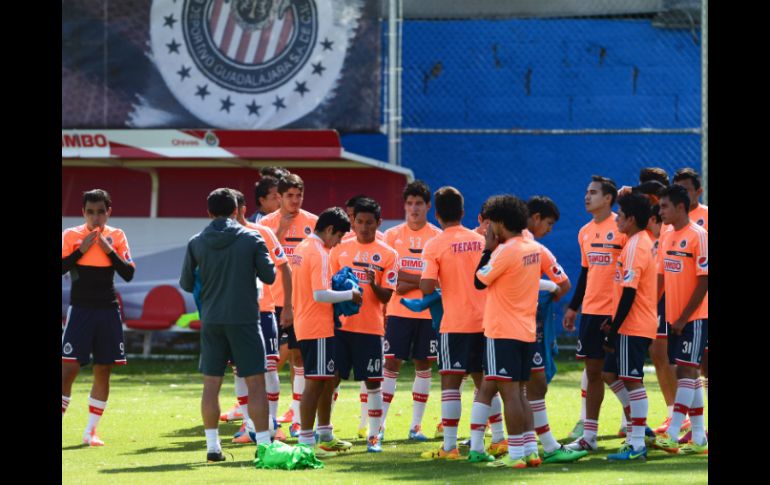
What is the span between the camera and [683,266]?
9.73 meters

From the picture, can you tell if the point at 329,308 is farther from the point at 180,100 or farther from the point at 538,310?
the point at 180,100

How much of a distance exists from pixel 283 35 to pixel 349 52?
108cm

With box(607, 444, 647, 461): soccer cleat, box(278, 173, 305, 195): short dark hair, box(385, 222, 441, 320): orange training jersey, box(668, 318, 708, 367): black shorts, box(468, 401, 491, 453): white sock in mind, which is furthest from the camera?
box(278, 173, 305, 195): short dark hair

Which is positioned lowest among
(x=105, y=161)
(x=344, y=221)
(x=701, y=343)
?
(x=701, y=343)

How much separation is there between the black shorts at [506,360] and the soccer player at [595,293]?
114 cm

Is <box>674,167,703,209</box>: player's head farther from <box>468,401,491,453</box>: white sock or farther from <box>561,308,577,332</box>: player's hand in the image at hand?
<box>468,401,491,453</box>: white sock

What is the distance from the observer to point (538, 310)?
31.1 ft

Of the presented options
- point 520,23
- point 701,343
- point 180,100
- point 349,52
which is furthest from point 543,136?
point 701,343

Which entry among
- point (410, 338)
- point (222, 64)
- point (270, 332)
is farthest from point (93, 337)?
point (222, 64)

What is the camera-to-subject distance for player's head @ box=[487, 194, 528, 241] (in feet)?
28.3

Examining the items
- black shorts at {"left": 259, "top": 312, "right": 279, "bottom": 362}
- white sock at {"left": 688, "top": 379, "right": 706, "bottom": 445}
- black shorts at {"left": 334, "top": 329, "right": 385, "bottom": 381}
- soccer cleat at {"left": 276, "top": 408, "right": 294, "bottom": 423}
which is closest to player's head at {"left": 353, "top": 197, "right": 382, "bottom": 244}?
black shorts at {"left": 334, "top": 329, "right": 385, "bottom": 381}

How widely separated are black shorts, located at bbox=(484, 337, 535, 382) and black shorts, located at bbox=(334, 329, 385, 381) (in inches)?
52.8

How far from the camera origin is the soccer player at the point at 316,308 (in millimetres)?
9359

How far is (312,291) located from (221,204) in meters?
0.98
